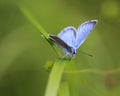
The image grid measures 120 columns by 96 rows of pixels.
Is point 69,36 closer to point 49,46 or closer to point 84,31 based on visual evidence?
point 84,31

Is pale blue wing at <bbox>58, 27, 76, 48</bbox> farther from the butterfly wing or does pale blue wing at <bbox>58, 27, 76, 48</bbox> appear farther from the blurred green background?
the blurred green background

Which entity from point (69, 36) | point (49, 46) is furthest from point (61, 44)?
point (49, 46)

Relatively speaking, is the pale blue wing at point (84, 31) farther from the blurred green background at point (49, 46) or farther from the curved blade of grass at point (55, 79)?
Answer: the blurred green background at point (49, 46)

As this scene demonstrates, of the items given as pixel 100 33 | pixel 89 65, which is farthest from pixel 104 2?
pixel 89 65

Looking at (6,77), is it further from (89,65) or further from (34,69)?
(89,65)

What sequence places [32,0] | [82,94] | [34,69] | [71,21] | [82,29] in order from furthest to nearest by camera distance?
[71,21]
[32,0]
[34,69]
[82,94]
[82,29]

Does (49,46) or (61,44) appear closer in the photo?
(61,44)
